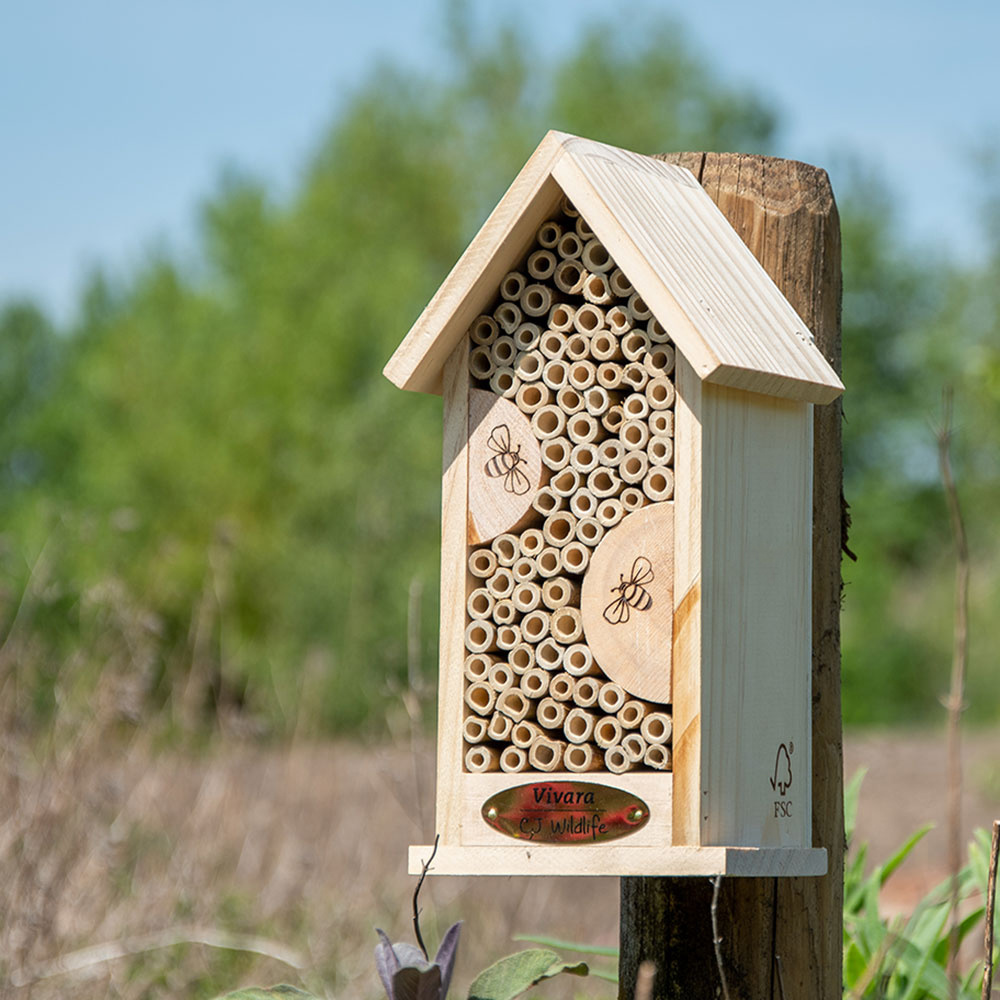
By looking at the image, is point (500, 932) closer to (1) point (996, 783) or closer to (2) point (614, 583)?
(2) point (614, 583)

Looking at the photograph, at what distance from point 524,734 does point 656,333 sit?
67 cm

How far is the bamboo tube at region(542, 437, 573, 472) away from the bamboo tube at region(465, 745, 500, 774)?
1.53 ft

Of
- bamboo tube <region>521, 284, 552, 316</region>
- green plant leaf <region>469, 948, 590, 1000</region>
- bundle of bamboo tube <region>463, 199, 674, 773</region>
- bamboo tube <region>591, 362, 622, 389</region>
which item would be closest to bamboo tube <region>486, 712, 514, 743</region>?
bundle of bamboo tube <region>463, 199, 674, 773</region>

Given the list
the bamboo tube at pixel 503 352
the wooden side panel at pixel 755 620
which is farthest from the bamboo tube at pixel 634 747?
the bamboo tube at pixel 503 352

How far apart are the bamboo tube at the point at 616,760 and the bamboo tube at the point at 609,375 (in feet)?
1.87

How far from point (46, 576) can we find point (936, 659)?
1710 cm

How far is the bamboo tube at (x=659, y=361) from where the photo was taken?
2225 mm

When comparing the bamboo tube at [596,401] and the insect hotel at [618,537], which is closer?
the insect hotel at [618,537]

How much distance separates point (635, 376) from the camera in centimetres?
226

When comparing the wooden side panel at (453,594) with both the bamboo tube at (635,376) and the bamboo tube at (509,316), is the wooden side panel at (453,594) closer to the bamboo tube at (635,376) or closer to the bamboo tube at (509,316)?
the bamboo tube at (509,316)

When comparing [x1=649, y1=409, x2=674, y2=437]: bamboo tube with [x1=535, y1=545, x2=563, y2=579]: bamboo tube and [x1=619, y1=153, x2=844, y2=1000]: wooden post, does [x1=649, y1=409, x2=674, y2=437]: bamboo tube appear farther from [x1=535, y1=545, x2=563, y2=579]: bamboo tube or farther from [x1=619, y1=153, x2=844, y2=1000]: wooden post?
[x1=619, y1=153, x2=844, y2=1000]: wooden post

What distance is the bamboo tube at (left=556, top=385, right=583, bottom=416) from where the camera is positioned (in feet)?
7.51

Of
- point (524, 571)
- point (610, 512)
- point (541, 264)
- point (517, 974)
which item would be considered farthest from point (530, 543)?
point (517, 974)

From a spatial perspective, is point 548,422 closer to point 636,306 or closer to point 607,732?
point 636,306
